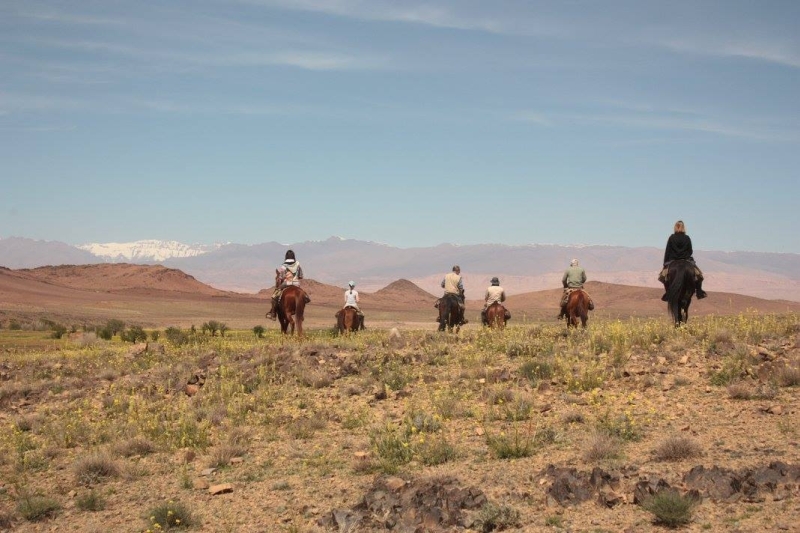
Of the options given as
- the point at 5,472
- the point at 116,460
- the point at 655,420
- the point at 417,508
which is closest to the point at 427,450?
the point at 417,508

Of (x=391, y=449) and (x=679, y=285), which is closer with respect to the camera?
(x=391, y=449)

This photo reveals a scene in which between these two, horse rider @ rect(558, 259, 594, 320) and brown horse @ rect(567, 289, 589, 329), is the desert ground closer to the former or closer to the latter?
brown horse @ rect(567, 289, 589, 329)

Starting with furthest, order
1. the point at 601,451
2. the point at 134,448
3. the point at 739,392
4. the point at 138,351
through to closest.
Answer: the point at 138,351, the point at 134,448, the point at 739,392, the point at 601,451

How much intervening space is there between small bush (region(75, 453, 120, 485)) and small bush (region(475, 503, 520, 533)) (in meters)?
5.42

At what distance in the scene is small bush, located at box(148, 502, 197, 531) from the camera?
851 centimetres

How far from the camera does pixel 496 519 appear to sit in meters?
7.46

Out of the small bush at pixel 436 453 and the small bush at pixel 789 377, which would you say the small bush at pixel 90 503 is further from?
the small bush at pixel 789 377

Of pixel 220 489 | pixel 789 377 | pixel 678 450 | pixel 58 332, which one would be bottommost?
pixel 58 332

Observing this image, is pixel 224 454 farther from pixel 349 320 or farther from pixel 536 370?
pixel 349 320

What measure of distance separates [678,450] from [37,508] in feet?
24.1

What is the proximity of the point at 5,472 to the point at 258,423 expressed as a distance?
3554 mm

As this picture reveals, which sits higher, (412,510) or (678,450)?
(678,450)

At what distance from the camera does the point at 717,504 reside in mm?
7250

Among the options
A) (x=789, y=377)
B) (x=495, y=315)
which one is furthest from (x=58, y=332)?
(x=789, y=377)
